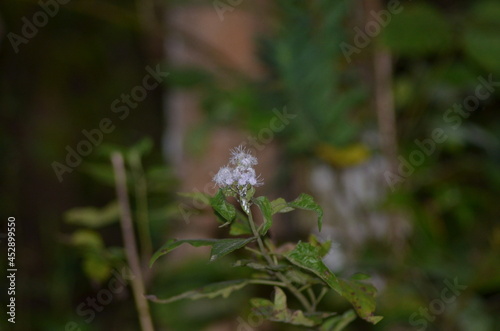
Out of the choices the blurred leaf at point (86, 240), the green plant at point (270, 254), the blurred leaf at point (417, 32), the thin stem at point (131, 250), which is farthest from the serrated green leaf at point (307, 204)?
the blurred leaf at point (417, 32)

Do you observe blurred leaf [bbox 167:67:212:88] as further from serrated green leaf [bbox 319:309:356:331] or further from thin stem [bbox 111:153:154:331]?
serrated green leaf [bbox 319:309:356:331]

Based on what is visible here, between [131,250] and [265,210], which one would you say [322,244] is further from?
[131,250]

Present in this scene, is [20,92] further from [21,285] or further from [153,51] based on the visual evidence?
[21,285]

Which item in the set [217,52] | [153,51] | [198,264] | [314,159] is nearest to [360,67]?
[314,159]

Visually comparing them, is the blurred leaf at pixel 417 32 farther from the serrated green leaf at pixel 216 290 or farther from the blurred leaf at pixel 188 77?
the serrated green leaf at pixel 216 290

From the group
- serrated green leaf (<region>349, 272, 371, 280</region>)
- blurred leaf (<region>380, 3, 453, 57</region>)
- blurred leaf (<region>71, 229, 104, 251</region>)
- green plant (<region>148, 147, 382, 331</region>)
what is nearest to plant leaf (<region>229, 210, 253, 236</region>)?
green plant (<region>148, 147, 382, 331</region>)

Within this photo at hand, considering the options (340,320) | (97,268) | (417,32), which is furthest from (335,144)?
(340,320)
